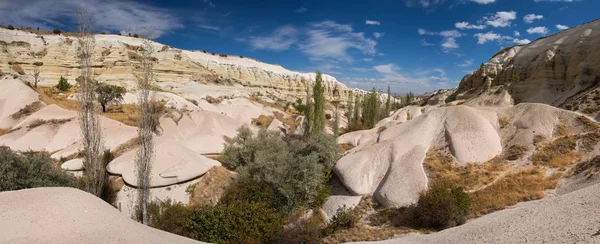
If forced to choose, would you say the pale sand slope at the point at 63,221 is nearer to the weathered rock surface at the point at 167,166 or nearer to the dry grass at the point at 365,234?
the dry grass at the point at 365,234

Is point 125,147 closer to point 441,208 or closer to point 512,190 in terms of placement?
point 441,208

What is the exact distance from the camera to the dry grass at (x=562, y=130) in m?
13.1

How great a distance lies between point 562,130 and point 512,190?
503cm

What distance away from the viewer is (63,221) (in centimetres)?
638

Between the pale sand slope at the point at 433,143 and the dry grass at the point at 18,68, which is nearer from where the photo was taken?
the pale sand slope at the point at 433,143

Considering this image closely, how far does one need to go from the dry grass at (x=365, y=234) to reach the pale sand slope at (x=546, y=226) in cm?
211

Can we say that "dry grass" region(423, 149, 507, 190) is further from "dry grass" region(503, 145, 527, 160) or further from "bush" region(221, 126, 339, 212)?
"bush" region(221, 126, 339, 212)

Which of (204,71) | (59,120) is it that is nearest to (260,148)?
(59,120)

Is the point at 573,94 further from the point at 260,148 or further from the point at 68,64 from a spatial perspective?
the point at 68,64

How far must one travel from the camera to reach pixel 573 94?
2273 centimetres

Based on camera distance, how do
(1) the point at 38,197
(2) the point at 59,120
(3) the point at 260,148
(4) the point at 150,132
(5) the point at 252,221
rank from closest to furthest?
1. (1) the point at 38,197
2. (5) the point at 252,221
3. (4) the point at 150,132
4. (3) the point at 260,148
5. (2) the point at 59,120

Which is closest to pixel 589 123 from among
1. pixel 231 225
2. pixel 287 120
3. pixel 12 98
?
pixel 231 225

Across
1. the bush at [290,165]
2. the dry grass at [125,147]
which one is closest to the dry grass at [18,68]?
the dry grass at [125,147]

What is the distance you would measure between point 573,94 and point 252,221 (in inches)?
1034
